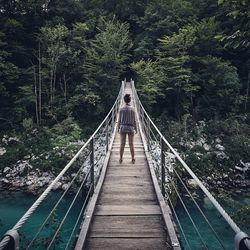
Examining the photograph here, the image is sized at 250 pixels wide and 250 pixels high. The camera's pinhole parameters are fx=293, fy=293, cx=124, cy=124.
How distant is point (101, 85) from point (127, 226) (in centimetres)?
1661

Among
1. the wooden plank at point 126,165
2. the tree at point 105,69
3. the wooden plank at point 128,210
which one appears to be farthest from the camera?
the tree at point 105,69

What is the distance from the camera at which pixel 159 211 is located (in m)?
4.17

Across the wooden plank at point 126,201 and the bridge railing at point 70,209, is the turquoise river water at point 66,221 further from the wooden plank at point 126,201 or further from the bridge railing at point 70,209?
the wooden plank at point 126,201

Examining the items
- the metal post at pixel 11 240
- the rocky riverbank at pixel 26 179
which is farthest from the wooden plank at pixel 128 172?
the rocky riverbank at pixel 26 179

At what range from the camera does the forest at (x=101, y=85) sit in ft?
58.9

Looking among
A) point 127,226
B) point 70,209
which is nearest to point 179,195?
point 127,226

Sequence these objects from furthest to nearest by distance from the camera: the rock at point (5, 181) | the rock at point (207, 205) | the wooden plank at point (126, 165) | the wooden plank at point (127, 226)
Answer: the rock at point (5, 181) → the rock at point (207, 205) → the wooden plank at point (126, 165) → the wooden plank at point (127, 226)

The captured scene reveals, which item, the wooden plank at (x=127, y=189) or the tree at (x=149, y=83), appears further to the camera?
the tree at (x=149, y=83)

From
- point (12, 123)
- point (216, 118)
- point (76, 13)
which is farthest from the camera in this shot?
point (76, 13)

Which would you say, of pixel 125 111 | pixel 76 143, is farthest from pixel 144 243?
pixel 76 143

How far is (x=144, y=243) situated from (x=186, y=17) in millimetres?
24892

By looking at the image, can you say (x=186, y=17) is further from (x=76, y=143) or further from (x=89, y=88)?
(x=76, y=143)

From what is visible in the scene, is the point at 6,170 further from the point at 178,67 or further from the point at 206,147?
the point at 178,67

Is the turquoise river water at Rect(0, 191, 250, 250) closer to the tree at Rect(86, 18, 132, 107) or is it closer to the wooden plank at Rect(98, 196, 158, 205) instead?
the wooden plank at Rect(98, 196, 158, 205)
